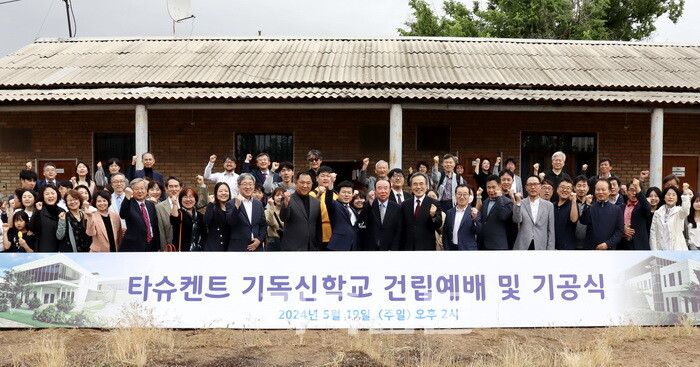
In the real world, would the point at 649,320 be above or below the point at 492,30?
below

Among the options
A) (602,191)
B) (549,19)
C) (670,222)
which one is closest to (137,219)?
(602,191)

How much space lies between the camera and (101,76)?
11547 millimetres

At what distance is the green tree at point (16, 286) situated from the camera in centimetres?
553

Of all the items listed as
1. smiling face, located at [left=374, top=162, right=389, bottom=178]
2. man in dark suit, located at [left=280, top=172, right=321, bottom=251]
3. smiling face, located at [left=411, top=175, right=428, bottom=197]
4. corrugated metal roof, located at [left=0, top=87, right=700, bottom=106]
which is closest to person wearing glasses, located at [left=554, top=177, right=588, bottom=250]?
smiling face, located at [left=411, top=175, right=428, bottom=197]

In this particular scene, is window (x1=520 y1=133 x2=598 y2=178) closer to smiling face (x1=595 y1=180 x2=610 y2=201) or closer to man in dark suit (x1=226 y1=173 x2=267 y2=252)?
smiling face (x1=595 y1=180 x2=610 y2=201)

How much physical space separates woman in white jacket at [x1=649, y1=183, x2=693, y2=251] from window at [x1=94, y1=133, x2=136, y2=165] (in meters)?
10.1

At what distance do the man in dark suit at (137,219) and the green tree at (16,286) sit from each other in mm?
870

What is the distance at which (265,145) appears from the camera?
1230 cm

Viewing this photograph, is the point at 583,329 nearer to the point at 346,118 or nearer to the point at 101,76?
the point at 346,118

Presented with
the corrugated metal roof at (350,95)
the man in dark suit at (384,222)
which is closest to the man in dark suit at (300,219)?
the man in dark suit at (384,222)

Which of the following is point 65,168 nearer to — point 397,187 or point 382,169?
point 382,169

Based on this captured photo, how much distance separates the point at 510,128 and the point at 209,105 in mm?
6111

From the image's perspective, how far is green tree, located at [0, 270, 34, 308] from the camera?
5531mm

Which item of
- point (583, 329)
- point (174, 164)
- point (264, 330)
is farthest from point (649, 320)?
point (174, 164)
